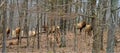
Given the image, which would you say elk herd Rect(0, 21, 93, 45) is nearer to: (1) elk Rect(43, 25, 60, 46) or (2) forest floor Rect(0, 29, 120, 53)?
(1) elk Rect(43, 25, 60, 46)

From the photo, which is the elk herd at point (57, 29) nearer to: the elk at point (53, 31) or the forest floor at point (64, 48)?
the elk at point (53, 31)

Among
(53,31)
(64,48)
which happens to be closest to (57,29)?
(53,31)

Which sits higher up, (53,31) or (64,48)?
(53,31)

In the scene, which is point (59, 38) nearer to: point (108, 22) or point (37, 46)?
point (37, 46)

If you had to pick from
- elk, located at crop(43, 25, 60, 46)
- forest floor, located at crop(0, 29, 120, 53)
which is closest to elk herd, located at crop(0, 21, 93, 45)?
elk, located at crop(43, 25, 60, 46)

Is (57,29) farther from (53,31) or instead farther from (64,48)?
(64,48)

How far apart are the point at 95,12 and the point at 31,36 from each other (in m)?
8.87

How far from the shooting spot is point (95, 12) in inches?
271

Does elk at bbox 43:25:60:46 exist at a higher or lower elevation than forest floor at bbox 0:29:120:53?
higher

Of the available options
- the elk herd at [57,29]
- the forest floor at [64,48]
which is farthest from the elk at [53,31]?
the forest floor at [64,48]

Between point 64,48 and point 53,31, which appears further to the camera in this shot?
point 64,48

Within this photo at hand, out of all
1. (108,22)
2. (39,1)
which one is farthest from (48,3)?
(108,22)

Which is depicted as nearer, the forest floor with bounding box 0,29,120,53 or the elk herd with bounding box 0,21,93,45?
the forest floor with bounding box 0,29,120,53

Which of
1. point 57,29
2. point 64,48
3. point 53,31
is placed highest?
point 57,29
